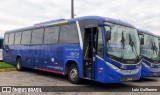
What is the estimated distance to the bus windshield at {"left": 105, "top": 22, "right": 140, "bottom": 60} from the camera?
452 inches

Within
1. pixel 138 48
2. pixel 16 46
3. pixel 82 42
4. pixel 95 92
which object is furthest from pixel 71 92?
pixel 16 46

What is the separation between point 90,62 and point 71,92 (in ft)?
6.21

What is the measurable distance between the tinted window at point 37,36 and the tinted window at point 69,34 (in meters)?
2.39

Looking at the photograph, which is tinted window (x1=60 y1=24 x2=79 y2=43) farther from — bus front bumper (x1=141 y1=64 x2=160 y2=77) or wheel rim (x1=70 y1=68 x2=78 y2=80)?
bus front bumper (x1=141 y1=64 x2=160 y2=77)

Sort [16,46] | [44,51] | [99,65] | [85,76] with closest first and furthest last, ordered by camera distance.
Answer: [99,65], [85,76], [44,51], [16,46]

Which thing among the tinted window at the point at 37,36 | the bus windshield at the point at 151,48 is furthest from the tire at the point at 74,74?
the bus windshield at the point at 151,48

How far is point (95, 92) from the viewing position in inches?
436

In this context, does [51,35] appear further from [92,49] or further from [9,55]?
[9,55]

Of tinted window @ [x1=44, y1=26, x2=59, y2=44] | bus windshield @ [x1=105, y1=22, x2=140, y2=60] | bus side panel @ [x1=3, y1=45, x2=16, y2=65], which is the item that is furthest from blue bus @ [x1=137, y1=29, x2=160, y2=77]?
bus side panel @ [x1=3, y1=45, x2=16, y2=65]

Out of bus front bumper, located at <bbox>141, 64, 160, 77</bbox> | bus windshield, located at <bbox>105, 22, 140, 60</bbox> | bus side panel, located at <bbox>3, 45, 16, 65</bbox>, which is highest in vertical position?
bus windshield, located at <bbox>105, 22, 140, 60</bbox>

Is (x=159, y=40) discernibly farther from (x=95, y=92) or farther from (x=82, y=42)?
(x=95, y=92)

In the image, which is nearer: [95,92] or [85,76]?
[95,92]

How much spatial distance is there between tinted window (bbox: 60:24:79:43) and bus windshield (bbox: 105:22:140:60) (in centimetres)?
196

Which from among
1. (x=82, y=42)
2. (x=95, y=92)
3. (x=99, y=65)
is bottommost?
(x=95, y=92)
